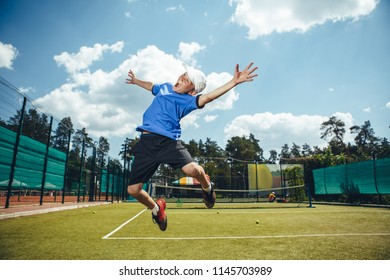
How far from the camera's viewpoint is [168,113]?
3.87 metres

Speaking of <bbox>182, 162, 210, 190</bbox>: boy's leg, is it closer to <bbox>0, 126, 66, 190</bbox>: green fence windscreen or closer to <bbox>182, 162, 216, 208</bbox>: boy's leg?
<bbox>182, 162, 216, 208</bbox>: boy's leg

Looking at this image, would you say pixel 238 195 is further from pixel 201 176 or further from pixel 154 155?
pixel 154 155

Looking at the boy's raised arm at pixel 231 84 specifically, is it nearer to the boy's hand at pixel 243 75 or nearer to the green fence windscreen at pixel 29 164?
the boy's hand at pixel 243 75

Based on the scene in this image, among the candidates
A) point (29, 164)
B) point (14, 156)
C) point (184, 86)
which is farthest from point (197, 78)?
point (29, 164)

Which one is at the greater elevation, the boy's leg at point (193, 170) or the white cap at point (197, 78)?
the white cap at point (197, 78)

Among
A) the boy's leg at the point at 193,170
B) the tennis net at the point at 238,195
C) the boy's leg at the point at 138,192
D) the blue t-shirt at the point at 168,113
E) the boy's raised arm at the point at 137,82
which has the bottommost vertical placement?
the tennis net at the point at 238,195

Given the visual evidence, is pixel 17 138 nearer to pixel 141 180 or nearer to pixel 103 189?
pixel 141 180

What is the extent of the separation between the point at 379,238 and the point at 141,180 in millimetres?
4863

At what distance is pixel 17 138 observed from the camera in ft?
32.9

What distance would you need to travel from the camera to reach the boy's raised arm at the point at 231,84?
143 inches

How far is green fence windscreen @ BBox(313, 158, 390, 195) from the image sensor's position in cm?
1589

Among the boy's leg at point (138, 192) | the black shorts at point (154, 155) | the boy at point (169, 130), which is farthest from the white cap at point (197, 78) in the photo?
the boy's leg at point (138, 192)

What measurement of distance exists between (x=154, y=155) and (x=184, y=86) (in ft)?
3.84
